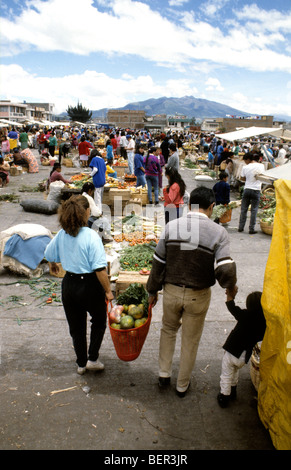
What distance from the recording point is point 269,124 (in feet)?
214

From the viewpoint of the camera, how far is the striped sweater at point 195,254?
281cm

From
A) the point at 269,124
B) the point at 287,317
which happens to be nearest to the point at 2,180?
the point at 287,317

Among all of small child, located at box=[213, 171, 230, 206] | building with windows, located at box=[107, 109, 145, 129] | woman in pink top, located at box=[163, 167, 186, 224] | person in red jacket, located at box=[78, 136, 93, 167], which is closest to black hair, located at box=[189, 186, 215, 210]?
woman in pink top, located at box=[163, 167, 186, 224]

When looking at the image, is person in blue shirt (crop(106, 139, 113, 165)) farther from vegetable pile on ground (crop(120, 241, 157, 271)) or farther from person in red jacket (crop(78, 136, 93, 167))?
vegetable pile on ground (crop(120, 241, 157, 271))

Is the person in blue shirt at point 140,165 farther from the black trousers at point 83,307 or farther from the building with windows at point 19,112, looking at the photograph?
the building with windows at point 19,112

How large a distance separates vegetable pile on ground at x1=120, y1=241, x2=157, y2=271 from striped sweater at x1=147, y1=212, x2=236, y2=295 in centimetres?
278

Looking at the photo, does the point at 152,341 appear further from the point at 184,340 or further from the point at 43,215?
the point at 43,215

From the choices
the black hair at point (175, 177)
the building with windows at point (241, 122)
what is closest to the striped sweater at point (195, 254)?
the black hair at point (175, 177)

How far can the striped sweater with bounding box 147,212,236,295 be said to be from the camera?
2.81 m

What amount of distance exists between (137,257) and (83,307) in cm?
293

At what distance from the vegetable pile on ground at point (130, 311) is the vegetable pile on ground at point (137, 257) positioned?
6.80ft

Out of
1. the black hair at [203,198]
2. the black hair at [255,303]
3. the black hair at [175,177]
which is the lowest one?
the black hair at [255,303]

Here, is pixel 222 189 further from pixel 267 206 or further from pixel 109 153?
pixel 109 153
